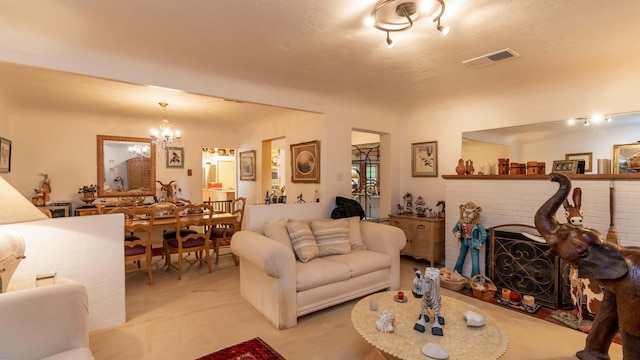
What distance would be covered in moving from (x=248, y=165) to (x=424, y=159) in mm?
3485

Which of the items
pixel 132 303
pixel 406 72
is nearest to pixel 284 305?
pixel 132 303

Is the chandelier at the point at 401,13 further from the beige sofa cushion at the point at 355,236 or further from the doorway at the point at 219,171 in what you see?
the doorway at the point at 219,171

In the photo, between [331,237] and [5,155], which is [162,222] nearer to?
[331,237]

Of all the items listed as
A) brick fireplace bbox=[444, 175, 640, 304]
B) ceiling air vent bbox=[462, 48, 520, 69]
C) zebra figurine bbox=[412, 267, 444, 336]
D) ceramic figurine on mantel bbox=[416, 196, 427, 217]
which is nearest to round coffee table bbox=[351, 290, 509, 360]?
zebra figurine bbox=[412, 267, 444, 336]

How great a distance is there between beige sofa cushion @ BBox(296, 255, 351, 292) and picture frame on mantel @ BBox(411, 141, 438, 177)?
2534mm

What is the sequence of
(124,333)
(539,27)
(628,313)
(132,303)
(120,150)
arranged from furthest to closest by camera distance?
(120,150) < (132,303) < (124,333) < (539,27) < (628,313)

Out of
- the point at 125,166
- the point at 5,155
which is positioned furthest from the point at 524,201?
the point at 5,155

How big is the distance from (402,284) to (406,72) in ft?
7.87

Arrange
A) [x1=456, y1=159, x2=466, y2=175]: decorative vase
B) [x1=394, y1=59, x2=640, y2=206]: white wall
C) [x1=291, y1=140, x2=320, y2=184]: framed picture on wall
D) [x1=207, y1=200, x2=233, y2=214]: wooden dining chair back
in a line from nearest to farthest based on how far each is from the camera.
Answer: [x1=394, y1=59, x2=640, y2=206]: white wall
[x1=456, y1=159, x2=466, y2=175]: decorative vase
[x1=291, y1=140, x2=320, y2=184]: framed picture on wall
[x1=207, y1=200, x2=233, y2=214]: wooden dining chair back

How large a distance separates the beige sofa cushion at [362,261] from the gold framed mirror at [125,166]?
4293mm

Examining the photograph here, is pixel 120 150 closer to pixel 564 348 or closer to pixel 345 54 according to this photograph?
pixel 345 54

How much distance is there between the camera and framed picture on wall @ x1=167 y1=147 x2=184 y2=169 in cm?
582

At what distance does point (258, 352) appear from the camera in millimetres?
2107

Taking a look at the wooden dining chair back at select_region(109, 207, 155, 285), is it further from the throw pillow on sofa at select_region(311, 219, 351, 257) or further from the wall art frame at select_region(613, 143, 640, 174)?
the wall art frame at select_region(613, 143, 640, 174)
